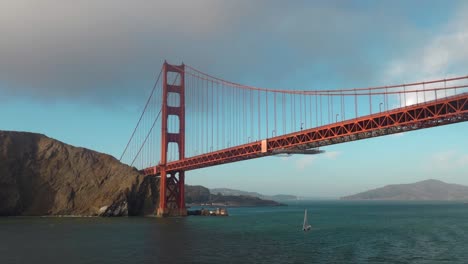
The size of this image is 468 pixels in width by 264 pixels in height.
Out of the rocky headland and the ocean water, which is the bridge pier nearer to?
the rocky headland

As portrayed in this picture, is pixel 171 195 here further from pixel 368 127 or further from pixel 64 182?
pixel 368 127

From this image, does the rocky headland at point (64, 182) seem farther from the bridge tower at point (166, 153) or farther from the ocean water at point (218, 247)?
the ocean water at point (218, 247)

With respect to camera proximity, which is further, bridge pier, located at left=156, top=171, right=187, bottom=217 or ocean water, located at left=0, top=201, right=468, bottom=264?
A: bridge pier, located at left=156, top=171, right=187, bottom=217

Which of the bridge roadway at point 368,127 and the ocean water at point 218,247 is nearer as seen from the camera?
the ocean water at point 218,247

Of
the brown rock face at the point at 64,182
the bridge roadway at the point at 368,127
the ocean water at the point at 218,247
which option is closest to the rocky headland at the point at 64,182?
the brown rock face at the point at 64,182

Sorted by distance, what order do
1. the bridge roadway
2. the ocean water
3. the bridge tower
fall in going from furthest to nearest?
the bridge tower < the bridge roadway < the ocean water

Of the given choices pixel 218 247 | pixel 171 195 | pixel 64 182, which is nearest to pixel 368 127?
pixel 218 247

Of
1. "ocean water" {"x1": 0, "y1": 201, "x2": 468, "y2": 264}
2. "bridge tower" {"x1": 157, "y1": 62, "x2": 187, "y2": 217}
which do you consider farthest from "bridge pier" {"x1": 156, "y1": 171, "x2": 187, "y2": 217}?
"ocean water" {"x1": 0, "y1": 201, "x2": 468, "y2": 264}
